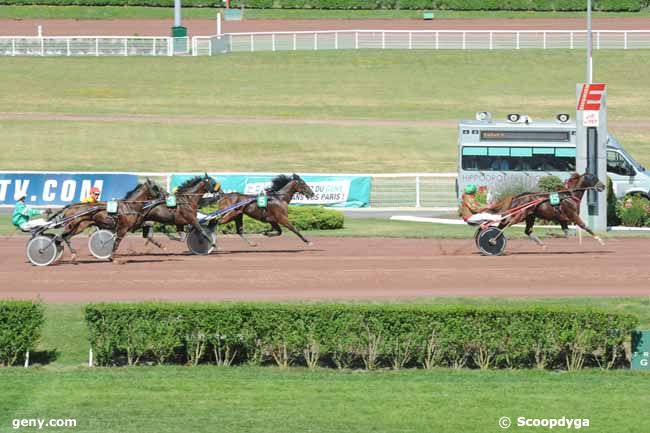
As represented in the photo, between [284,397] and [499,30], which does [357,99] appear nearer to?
[499,30]

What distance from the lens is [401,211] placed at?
106 ft

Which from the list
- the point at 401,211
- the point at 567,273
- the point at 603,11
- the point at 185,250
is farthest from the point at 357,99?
the point at 567,273

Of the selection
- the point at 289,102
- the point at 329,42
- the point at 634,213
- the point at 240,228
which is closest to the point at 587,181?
the point at 634,213

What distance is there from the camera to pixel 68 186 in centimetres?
3183

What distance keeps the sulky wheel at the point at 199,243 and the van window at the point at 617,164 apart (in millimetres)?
12632

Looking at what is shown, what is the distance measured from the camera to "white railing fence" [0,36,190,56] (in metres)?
57.3

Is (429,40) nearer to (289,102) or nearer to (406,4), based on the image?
(406,4)

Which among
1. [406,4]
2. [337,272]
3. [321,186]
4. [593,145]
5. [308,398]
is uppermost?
[406,4]

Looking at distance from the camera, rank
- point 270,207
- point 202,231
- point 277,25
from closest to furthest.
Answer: point 202,231, point 270,207, point 277,25

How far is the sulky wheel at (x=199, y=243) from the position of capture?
22.7m

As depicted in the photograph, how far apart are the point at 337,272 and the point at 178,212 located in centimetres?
315

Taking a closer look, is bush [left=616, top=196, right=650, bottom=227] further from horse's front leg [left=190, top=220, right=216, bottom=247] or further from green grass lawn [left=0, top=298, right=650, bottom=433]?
green grass lawn [left=0, top=298, right=650, bottom=433]

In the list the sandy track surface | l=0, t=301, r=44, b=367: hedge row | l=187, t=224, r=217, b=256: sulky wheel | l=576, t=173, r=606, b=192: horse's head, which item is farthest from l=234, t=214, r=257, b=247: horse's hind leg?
the sandy track surface

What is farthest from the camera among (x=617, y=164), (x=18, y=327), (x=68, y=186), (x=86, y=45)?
(x=86, y=45)
